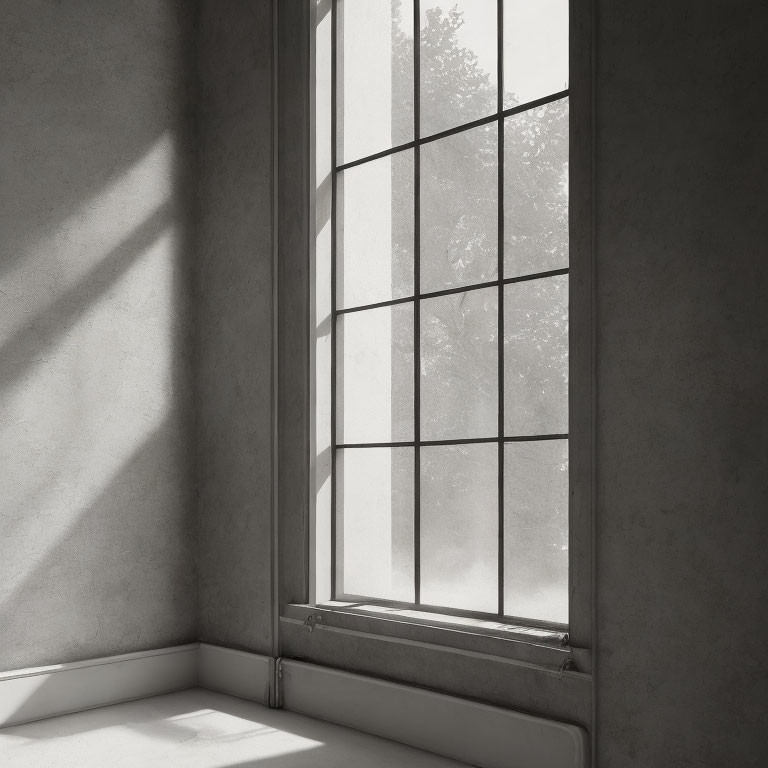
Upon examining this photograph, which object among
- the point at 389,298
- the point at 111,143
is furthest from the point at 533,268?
the point at 111,143

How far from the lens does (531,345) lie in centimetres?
300

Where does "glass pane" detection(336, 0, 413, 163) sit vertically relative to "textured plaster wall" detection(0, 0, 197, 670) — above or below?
above

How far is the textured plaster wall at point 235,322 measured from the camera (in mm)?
3516

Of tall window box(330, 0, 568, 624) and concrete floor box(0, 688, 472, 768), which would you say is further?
tall window box(330, 0, 568, 624)

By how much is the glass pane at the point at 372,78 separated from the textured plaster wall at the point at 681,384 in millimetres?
1133

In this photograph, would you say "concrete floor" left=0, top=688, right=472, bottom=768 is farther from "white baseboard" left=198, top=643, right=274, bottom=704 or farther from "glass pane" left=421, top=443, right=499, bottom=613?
"glass pane" left=421, top=443, right=499, bottom=613

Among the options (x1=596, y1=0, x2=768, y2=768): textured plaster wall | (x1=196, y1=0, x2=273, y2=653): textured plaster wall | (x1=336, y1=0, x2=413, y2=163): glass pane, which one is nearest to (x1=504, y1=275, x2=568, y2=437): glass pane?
(x1=596, y1=0, x2=768, y2=768): textured plaster wall

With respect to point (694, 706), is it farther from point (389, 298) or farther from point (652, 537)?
point (389, 298)

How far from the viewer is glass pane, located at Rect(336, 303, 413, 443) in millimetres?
3381

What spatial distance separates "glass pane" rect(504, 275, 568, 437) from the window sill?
67 cm

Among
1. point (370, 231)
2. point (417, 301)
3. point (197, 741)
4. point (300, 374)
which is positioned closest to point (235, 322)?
point (300, 374)

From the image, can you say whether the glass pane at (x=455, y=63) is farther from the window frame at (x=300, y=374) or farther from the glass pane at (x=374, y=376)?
the glass pane at (x=374, y=376)

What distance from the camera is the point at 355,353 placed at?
3.42m

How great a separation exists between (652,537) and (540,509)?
2.20ft
